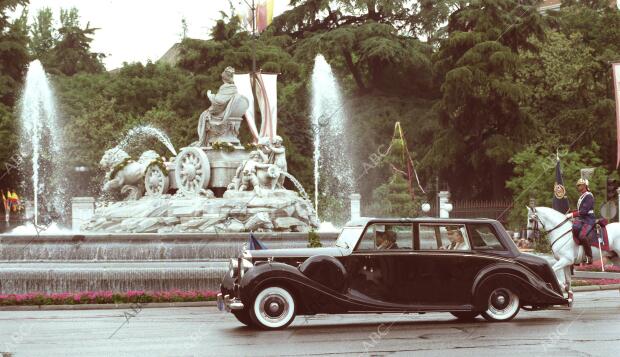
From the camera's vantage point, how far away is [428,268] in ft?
52.0

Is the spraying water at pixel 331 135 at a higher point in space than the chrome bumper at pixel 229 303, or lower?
higher

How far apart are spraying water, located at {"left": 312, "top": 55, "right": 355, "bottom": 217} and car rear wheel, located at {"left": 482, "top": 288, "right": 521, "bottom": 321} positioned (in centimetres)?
4334

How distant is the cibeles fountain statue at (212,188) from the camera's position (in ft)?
103

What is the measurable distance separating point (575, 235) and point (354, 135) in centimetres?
4113

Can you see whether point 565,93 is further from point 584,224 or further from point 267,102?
point 584,224

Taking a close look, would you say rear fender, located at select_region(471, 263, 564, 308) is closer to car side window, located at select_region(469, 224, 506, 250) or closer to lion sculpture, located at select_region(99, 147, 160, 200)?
car side window, located at select_region(469, 224, 506, 250)

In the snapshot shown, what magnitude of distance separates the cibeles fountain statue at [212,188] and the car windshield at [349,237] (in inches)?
585

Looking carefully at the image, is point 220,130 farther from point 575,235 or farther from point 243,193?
→ point 575,235

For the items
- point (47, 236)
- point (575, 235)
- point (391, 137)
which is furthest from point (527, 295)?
point (391, 137)

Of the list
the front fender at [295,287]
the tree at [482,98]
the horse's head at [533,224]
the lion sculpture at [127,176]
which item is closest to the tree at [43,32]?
the tree at [482,98]

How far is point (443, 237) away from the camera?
53.3ft

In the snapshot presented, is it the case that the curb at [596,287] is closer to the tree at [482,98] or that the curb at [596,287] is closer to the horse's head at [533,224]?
the horse's head at [533,224]

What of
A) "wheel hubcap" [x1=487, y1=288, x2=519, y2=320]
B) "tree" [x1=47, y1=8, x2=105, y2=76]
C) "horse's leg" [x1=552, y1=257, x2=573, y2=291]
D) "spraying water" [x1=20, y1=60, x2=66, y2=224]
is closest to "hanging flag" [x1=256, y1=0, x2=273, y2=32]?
"spraying water" [x1=20, y1=60, x2=66, y2=224]

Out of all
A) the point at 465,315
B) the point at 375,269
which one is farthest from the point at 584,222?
the point at 375,269
